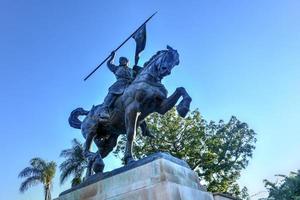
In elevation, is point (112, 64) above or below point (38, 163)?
below

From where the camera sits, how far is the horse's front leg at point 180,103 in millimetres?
7764

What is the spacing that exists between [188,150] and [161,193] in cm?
2089

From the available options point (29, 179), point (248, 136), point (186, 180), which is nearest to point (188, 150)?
point (248, 136)

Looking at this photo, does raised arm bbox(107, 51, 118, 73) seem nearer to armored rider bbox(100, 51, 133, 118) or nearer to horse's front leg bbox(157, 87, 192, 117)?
armored rider bbox(100, 51, 133, 118)

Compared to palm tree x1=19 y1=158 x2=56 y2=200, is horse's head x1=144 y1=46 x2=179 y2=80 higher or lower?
lower

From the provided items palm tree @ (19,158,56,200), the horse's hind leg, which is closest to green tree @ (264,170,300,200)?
the horse's hind leg

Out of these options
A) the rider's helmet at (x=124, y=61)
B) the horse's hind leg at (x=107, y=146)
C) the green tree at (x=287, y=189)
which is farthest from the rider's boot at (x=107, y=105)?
the green tree at (x=287, y=189)

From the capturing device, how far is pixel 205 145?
1139 inches

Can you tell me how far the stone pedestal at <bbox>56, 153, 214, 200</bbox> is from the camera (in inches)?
269

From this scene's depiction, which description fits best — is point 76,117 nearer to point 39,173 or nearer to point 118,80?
point 118,80

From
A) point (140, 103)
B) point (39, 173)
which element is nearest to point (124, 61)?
point (140, 103)

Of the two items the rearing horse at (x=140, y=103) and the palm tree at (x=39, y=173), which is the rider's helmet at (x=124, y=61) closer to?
the rearing horse at (x=140, y=103)

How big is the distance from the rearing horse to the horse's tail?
893mm

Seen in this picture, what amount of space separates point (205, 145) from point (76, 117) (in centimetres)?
1996
